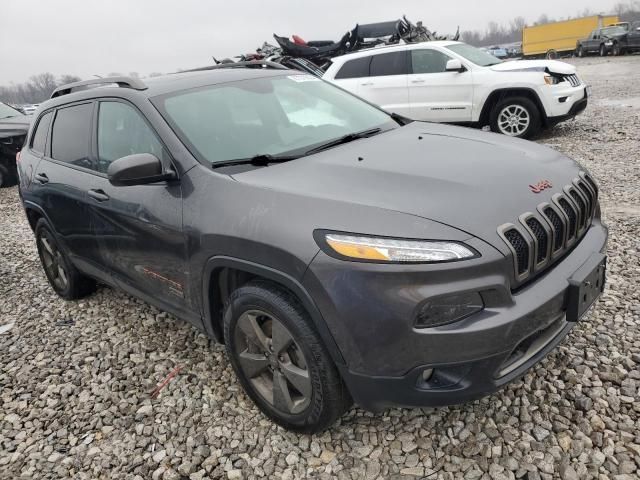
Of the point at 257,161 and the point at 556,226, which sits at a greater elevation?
the point at 257,161

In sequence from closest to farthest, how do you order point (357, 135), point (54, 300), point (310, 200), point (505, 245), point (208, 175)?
1. point (505, 245)
2. point (310, 200)
3. point (208, 175)
4. point (357, 135)
5. point (54, 300)

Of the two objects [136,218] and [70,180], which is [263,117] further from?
[70,180]

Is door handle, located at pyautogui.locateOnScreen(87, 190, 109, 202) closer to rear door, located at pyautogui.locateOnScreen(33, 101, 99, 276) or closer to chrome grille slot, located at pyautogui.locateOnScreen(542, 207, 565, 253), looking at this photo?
rear door, located at pyautogui.locateOnScreen(33, 101, 99, 276)

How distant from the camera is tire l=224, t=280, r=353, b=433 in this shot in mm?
2047

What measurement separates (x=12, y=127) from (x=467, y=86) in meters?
7.94

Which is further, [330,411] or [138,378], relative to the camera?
[138,378]

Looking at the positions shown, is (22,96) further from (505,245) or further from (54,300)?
(505,245)

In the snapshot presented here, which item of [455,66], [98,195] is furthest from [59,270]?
[455,66]

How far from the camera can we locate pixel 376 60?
9.17m

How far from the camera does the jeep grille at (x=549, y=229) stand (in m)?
1.90

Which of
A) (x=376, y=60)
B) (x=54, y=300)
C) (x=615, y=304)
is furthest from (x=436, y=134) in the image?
(x=376, y=60)

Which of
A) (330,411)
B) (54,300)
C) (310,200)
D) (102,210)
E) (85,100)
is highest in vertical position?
(85,100)

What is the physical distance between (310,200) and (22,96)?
105 feet

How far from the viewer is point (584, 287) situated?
203 cm
